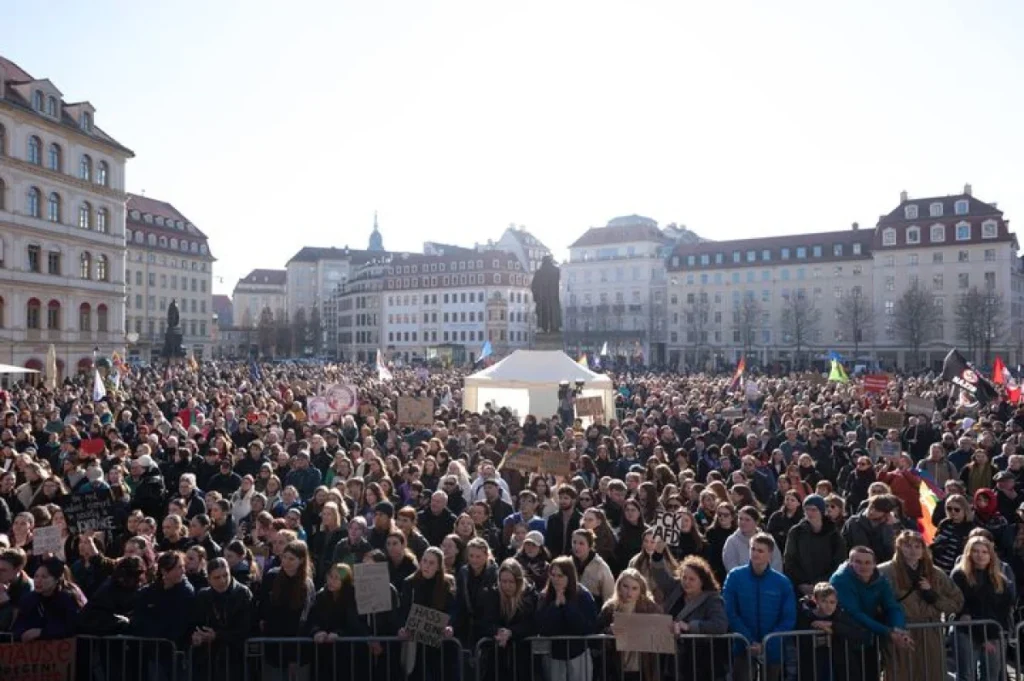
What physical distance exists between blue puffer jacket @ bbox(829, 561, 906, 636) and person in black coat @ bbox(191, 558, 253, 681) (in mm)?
4860

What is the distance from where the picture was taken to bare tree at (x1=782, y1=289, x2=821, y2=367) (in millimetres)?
92750

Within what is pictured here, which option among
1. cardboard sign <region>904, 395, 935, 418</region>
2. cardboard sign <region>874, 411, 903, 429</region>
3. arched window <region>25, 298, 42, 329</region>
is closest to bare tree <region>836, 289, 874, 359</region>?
arched window <region>25, 298, 42, 329</region>

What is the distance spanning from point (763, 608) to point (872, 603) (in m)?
0.87

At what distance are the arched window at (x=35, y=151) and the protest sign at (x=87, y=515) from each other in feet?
155

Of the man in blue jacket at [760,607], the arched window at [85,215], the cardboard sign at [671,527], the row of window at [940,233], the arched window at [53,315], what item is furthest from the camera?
the row of window at [940,233]

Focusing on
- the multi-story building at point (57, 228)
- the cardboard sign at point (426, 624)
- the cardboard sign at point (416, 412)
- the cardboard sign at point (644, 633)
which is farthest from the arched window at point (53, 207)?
the cardboard sign at point (644, 633)

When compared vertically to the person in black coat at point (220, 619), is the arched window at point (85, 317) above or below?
above

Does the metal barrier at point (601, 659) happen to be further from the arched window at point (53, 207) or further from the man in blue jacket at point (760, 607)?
the arched window at point (53, 207)

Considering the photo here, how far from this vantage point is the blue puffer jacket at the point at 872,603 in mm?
6945

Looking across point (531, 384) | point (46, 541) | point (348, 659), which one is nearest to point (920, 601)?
point (348, 659)

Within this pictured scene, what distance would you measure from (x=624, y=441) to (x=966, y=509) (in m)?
7.68

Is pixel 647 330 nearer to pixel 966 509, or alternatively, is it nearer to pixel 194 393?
pixel 194 393

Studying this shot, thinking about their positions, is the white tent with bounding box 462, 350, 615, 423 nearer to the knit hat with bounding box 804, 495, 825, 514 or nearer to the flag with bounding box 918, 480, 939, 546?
the flag with bounding box 918, 480, 939, 546

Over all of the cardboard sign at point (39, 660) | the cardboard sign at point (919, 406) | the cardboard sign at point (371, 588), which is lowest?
the cardboard sign at point (39, 660)
